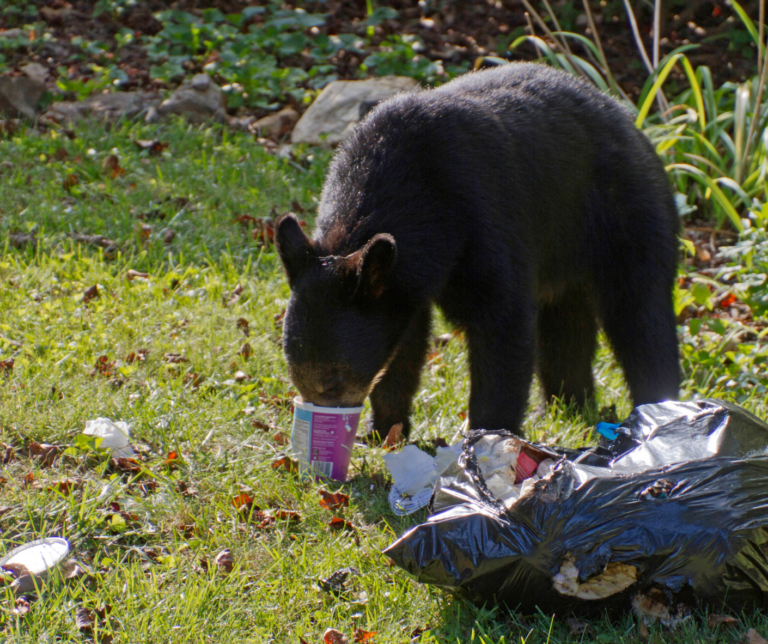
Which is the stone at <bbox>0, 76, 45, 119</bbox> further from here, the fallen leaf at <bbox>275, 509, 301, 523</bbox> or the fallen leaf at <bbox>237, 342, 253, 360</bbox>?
the fallen leaf at <bbox>275, 509, 301, 523</bbox>

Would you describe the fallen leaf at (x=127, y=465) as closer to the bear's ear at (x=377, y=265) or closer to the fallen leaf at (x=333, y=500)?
the fallen leaf at (x=333, y=500)

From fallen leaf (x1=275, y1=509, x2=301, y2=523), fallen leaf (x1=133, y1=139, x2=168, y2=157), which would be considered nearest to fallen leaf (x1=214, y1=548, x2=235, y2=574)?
fallen leaf (x1=275, y1=509, x2=301, y2=523)

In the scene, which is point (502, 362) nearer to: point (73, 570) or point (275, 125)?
point (73, 570)

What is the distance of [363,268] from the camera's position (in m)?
2.65

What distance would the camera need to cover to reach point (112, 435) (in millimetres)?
2988

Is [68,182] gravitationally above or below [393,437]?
below

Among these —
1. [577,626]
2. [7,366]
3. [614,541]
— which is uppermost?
[614,541]

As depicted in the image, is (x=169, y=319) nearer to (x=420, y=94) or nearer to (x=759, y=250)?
(x=420, y=94)

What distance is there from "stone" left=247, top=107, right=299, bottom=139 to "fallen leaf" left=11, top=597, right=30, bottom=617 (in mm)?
5585

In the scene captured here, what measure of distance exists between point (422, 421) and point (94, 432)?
59.2 inches

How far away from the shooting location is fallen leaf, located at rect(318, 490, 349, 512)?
2.84 metres

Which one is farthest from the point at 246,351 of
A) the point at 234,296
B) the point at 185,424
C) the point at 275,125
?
the point at 275,125

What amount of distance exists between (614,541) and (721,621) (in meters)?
0.42

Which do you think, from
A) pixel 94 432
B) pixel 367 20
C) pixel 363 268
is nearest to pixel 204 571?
pixel 94 432
